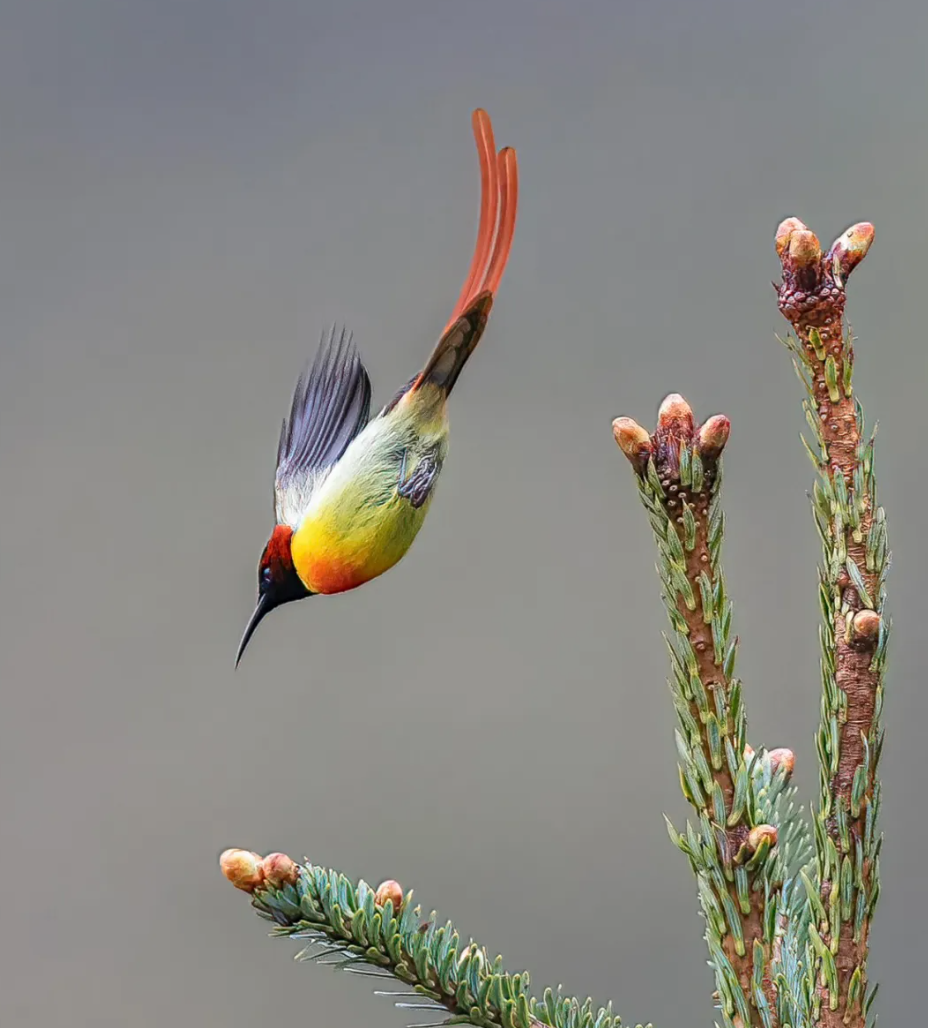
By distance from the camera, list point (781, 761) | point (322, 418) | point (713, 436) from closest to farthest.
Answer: point (713, 436), point (781, 761), point (322, 418)

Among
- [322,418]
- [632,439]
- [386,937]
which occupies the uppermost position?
[322,418]

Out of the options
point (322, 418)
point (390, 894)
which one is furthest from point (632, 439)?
point (322, 418)

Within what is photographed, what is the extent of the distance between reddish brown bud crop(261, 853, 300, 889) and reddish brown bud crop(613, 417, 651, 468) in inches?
5.2

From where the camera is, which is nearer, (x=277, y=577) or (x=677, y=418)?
(x=677, y=418)

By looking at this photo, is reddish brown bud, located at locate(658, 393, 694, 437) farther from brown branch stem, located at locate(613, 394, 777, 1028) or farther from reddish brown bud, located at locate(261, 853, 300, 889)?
reddish brown bud, located at locate(261, 853, 300, 889)

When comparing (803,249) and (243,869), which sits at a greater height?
(803,249)

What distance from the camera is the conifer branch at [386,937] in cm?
26

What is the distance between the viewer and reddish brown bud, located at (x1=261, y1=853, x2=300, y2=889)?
262 millimetres

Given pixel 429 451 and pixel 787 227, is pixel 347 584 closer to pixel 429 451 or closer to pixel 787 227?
pixel 429 451

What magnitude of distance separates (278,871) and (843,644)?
0.49ft

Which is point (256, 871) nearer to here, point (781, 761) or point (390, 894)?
point (390, 894)

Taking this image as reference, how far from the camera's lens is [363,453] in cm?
45

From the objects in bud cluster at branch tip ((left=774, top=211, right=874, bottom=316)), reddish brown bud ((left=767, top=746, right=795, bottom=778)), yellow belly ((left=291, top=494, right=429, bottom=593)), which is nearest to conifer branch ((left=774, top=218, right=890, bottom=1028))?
bud cluster at branch tip ((left=774, top=211, right=874, bottom=316))

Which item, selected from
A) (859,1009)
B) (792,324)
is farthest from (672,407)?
(859,1009)
